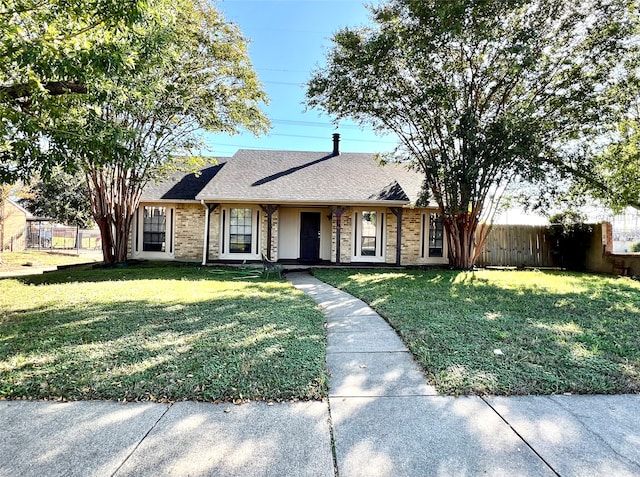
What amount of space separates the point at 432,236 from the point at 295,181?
5.66 metres

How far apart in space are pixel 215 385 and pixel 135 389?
64 cm

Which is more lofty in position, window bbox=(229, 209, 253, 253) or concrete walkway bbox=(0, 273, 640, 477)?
window bbox=(229, 209, 253, 253)

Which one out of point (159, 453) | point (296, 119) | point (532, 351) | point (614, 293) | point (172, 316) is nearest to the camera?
point (159, 453)

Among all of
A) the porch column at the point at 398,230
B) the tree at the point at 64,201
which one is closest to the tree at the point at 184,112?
the porch column at the point at 398,230

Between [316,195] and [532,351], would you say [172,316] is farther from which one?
[316,195]

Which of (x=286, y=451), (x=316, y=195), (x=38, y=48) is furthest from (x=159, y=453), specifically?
(x=316, y=195)

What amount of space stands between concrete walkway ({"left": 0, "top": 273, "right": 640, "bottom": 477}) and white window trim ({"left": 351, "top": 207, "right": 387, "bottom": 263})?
996 cm

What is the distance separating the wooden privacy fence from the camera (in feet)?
45.1

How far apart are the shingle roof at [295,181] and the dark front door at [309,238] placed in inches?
60.7

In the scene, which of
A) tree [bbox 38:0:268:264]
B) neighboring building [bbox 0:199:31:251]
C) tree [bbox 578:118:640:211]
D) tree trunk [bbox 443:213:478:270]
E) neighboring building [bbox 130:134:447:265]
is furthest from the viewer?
neighboring building [bbox 0:199:31:251]

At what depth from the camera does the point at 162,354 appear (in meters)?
3.54

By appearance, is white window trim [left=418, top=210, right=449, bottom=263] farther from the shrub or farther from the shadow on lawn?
the shadow on lawn

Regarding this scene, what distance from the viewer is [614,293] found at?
24.9ft

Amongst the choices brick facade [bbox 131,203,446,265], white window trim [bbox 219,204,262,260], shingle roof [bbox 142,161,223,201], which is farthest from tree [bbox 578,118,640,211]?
shingle roof [bbox 142,161,223,201]
